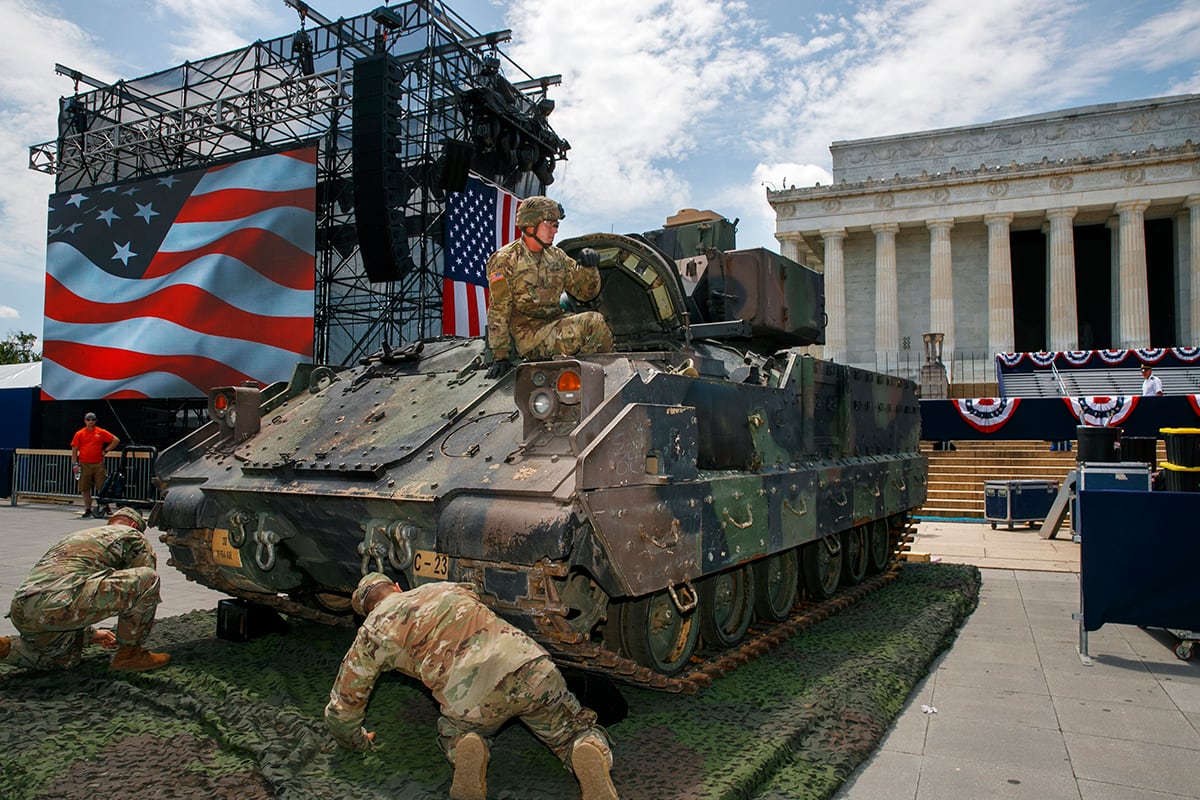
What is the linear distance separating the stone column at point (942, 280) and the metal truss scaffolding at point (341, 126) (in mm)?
24946

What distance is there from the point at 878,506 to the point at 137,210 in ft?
55.1

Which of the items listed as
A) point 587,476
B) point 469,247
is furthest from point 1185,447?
point 469,247

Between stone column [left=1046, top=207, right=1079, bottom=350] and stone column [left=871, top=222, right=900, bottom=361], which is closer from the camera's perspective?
stone column [left=1046, top=207, right=1079, bottom=350]

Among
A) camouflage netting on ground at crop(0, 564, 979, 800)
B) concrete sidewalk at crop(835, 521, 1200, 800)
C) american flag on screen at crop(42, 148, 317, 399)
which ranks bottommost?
concrete sidewalk at crop(835, 521, 1200, 800)

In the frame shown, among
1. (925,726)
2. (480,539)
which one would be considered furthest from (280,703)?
(925,726)

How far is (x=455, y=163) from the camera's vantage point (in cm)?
1806

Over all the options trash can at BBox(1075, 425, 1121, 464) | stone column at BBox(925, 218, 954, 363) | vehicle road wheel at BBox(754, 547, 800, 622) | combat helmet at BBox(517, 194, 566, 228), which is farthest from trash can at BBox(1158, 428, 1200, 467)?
stone column at BBox(925, 218, 954, 363)

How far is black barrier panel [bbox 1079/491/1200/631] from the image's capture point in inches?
250

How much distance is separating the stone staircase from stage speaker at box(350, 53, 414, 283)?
10888 mm

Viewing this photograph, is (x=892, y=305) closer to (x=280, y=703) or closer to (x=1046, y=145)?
(x=1046, y=145)

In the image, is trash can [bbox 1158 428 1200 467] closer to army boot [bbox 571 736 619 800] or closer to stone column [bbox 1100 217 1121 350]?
army boot [bbox 571 736 619 800]

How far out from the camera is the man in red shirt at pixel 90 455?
15203 mm

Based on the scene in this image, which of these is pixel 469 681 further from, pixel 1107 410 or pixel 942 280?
pixel 942 280

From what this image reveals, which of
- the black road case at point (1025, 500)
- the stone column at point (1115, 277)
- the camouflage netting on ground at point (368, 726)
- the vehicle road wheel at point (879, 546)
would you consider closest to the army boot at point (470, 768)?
the camouflage netting on ground at point (368, 726)
